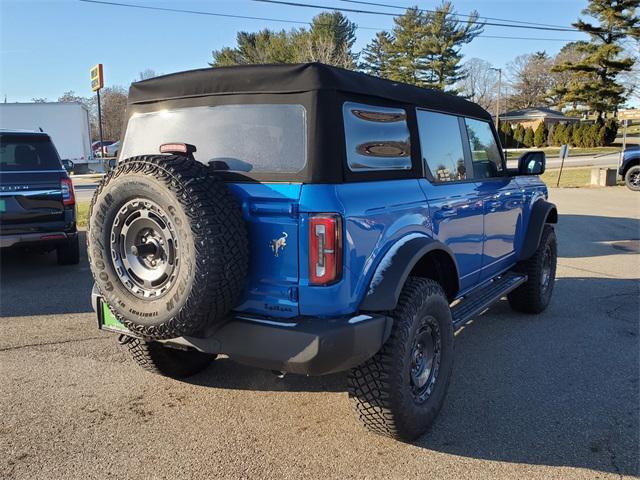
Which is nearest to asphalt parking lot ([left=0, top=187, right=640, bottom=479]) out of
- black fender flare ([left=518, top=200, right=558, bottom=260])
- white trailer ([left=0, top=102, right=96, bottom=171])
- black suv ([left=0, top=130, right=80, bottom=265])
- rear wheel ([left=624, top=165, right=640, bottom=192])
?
black fender flare ([left=518, top=200, right=558, bottom=260])

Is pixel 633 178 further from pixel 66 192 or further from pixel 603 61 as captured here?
pixel 603 61

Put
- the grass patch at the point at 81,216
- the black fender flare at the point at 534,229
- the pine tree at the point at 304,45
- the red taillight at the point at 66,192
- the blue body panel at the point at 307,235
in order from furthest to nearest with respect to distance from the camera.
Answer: the pine tree at the point at 304,45, the grass patch at the point at 81,216, the red taillight at the point at 66,192, the black fender flare at the point at 534,229, the blue body panel at the point at 307,235

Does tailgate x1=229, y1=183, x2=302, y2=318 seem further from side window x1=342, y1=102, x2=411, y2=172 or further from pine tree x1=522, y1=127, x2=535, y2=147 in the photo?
pine tree x1=522, y1=127, x2=535, y2=147

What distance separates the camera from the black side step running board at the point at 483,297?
3639 millimetres

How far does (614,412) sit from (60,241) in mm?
6109

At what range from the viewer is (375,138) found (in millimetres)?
2945

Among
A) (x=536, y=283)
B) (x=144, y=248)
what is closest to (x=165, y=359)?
(x=144, y=248)

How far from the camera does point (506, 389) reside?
3576 mm

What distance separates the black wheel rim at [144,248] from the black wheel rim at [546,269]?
3934 mm

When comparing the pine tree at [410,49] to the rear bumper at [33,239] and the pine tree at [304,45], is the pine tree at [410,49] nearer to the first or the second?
the pine tree at [304,45]

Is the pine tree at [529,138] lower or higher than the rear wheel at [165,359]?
higher

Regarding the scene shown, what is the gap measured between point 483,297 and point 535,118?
64.2 metres

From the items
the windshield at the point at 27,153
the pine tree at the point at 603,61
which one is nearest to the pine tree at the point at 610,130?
the pine tree at the point at 603,61

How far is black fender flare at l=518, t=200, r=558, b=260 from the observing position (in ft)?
16.3
